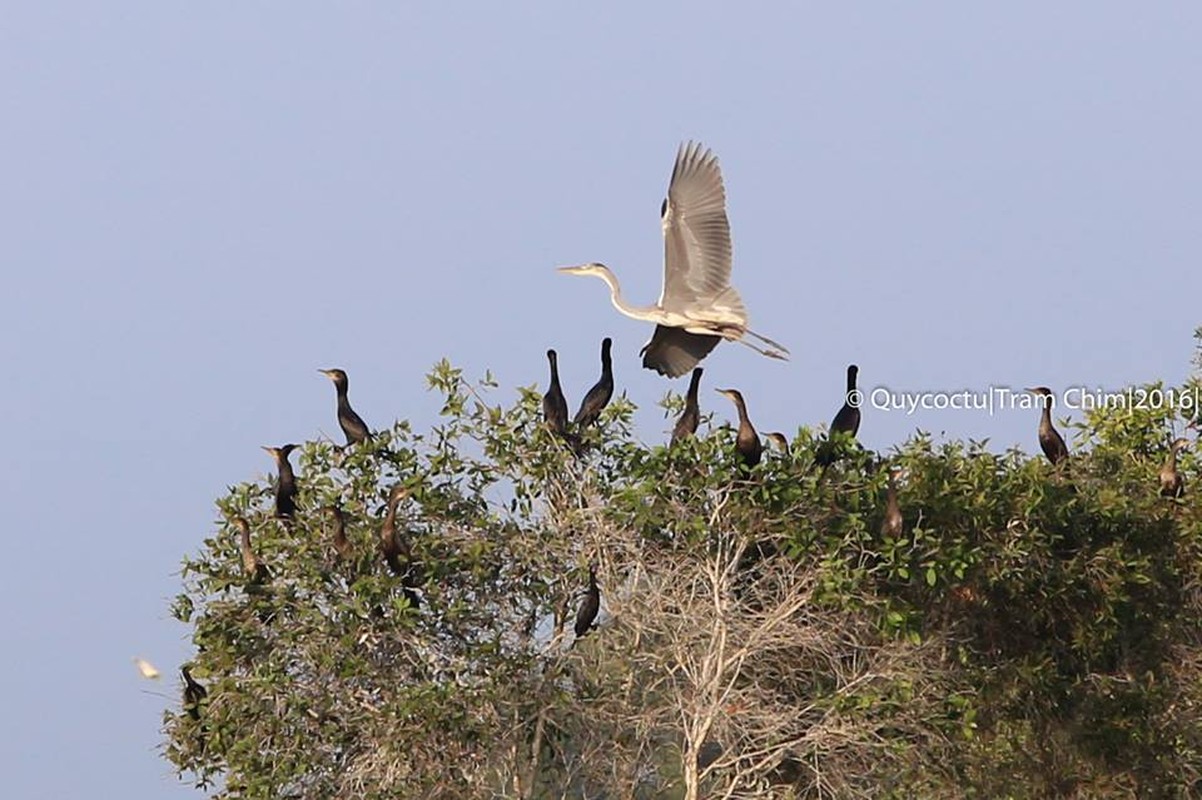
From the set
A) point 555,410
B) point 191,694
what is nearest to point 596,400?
point 555,410

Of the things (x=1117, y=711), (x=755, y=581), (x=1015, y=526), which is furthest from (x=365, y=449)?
(x=1117, y=711)

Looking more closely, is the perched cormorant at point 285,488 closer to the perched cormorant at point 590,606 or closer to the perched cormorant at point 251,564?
the perched cormorant at point 251,564

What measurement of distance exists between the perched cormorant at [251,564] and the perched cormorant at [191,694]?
0.86 m

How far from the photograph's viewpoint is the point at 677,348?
16438mm

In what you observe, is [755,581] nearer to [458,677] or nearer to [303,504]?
[458,677]

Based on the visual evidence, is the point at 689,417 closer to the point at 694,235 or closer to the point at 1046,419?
the point at 694,235

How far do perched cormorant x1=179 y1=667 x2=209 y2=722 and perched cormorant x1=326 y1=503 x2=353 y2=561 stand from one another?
1.54 metres

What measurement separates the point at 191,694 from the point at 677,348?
4.26m

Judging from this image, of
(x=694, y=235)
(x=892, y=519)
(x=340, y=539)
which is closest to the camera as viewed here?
(x=340, y=539)

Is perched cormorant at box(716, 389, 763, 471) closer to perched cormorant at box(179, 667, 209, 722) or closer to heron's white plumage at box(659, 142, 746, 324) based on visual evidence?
heron's white plumage at box(659, 142, 746, 324)

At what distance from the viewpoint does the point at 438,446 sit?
14602 mm

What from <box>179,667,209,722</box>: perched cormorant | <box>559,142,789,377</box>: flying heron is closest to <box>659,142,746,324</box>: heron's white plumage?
<box>559,142,789,377</box>: flying heron

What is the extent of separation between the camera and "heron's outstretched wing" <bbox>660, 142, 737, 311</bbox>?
16.0 meters

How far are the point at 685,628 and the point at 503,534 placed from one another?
1.31 meters
